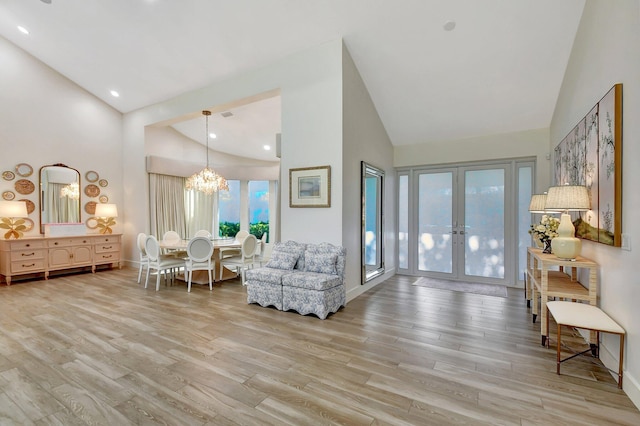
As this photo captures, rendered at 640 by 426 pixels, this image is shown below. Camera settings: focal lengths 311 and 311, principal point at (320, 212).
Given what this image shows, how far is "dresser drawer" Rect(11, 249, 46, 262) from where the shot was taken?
580 cm

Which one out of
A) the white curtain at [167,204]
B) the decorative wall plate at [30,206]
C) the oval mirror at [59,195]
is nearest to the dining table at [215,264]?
the white curtain at [167,204]

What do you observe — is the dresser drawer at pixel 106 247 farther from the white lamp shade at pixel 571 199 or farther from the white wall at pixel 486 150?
the white lamp shade at pixel 571 199

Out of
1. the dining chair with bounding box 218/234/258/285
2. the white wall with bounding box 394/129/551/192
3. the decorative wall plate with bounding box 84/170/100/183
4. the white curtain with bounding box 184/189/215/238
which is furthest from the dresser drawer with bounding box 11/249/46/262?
the white wall with bounding box 394/129/551/192

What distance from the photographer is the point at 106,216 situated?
711 centimetres

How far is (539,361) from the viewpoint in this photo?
2.78m

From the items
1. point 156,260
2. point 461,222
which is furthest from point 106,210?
point 461,222

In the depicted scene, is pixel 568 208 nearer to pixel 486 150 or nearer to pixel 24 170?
pixel 486 150

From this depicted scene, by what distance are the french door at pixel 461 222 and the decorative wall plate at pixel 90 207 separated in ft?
22.9

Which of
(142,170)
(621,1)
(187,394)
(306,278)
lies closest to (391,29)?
(621,1)

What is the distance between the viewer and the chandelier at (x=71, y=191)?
268 inches

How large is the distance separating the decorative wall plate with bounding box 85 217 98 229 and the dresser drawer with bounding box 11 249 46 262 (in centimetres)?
117

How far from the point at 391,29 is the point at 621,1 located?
2318 mm

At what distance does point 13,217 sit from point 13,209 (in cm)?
30

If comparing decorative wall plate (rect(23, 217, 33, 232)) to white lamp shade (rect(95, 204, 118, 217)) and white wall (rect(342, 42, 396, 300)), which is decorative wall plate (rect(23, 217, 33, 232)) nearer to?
white lamp shade (rect(95, 204, 118, 217))
